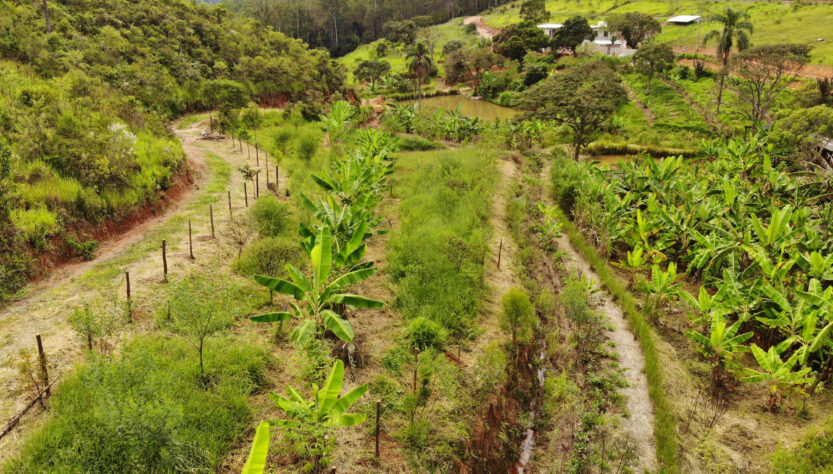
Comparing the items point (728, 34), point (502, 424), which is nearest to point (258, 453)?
point (502, 424)

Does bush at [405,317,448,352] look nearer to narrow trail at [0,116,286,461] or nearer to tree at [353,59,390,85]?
narrow trail at [0,116,286,461]

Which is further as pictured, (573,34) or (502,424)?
(573,34)

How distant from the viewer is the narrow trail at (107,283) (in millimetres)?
6727

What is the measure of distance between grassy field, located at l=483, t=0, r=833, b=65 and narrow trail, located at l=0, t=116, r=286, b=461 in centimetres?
4360

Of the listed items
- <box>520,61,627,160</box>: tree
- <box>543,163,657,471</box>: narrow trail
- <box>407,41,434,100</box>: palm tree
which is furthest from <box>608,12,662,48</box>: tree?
<box>543,163,657,471</box>: narrow trail

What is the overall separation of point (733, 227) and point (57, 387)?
1510 cm

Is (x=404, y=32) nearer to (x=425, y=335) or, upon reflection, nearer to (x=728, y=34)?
(x=728, y=34)

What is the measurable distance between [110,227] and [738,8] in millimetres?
75582

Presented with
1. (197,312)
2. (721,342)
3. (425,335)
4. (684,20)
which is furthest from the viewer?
(684,20)

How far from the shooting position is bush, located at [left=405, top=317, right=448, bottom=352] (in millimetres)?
8953

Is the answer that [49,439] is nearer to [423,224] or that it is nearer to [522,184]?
[423,224]

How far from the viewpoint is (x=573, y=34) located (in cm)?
5059

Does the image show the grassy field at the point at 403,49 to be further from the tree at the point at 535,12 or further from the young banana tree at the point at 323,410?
the young banana tree at the point at 323,410

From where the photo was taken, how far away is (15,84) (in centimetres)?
1362
